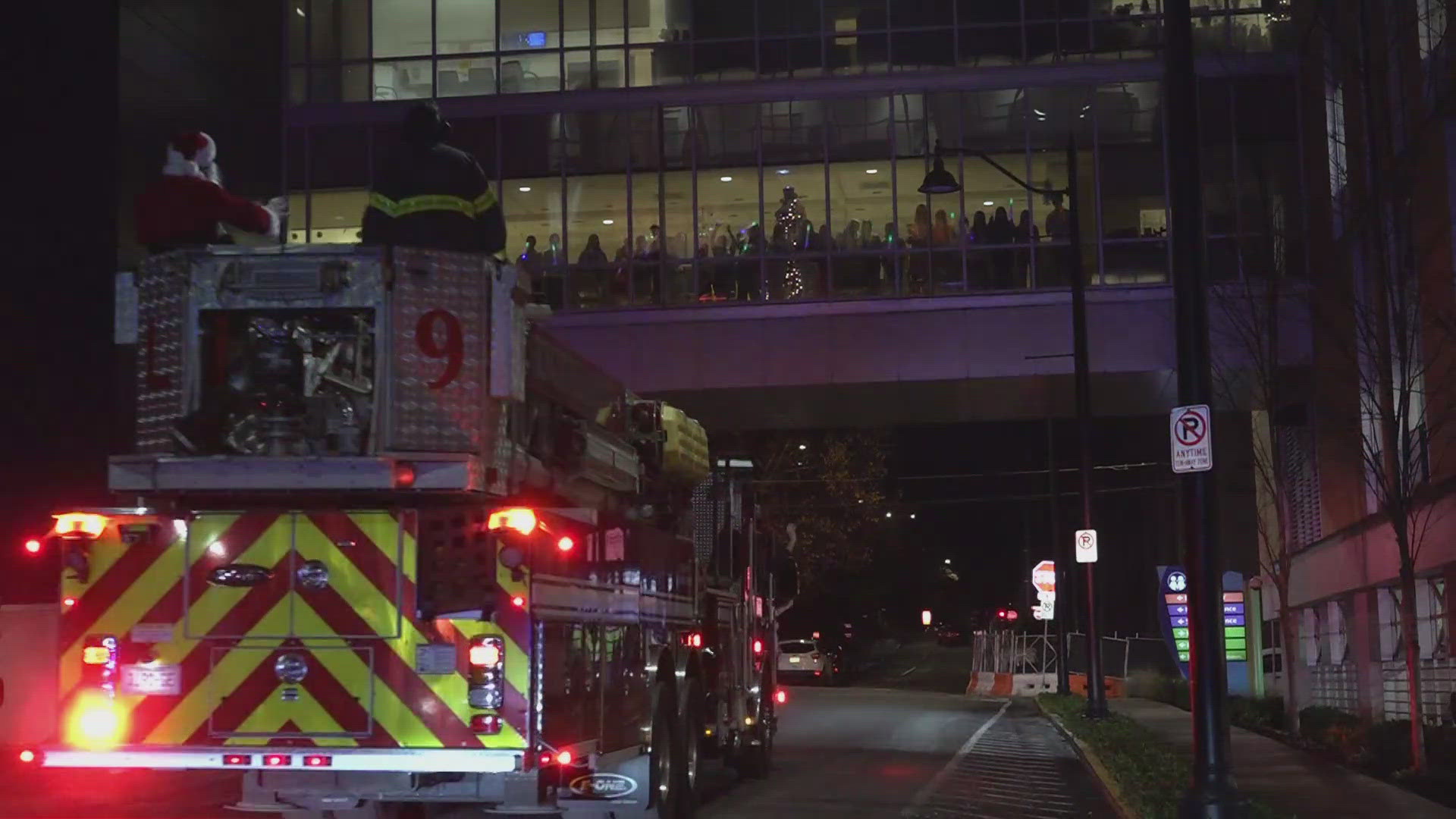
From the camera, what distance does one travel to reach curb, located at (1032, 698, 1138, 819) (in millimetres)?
14141

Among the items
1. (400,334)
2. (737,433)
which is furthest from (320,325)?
(737,433)

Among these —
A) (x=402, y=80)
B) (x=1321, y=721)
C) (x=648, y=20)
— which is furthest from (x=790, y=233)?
(x=1321, y=721)

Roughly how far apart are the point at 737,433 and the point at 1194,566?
2718 centimetres

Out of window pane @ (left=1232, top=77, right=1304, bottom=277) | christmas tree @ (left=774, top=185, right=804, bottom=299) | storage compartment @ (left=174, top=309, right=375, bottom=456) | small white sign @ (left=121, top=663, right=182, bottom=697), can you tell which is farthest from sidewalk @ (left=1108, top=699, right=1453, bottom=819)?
christmas tree @ (left=774, top=185, right=804, bottom=299)

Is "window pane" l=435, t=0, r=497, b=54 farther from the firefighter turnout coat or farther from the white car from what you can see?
the white car

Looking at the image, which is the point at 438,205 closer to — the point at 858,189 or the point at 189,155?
the point at 189,155

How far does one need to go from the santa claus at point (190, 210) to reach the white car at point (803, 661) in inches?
1493

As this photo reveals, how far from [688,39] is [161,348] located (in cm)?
2186

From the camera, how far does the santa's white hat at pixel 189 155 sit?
9.83 meters

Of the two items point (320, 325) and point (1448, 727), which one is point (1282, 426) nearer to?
point (1448, 727)

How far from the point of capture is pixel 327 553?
28.9ft

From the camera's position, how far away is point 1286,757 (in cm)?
1912

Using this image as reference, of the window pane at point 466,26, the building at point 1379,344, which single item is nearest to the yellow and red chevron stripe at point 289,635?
the building at point 1379,344

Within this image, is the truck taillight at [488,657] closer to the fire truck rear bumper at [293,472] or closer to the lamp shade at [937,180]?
the fire truck rear bumper at [293,472]
